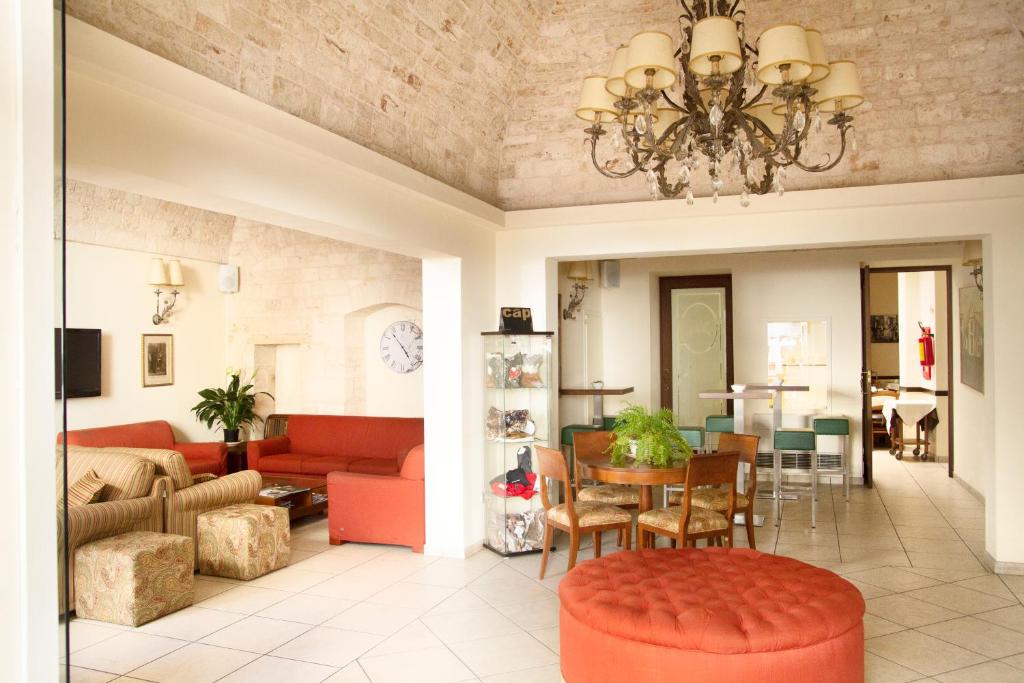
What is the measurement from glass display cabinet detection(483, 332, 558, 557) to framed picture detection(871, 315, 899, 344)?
355 inches

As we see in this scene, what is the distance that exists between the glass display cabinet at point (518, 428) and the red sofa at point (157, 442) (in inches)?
141

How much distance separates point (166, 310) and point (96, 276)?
3.04ft

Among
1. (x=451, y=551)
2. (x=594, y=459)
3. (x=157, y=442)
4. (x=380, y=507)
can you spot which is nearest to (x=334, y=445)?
(x=157, y=442)

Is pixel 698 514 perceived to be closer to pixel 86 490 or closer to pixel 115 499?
pixel 115 499

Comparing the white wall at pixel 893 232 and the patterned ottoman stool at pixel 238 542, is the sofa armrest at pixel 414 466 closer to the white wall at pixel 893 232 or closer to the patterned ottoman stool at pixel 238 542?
the patterned ottoman stool at pixel 238 542

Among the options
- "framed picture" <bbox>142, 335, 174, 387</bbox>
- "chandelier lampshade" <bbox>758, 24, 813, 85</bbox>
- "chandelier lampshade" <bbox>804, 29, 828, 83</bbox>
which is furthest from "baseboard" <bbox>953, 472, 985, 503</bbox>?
"framed picture" <bbox>142, 335, 174, 387</bbox>

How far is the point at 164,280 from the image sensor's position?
8.15m

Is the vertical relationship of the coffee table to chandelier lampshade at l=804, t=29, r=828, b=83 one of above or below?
below

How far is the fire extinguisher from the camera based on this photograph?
11703 millimetres

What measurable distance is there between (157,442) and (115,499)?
3317 millimetres

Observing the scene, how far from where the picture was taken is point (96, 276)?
25.0ft

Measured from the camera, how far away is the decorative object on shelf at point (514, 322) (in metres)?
5.80

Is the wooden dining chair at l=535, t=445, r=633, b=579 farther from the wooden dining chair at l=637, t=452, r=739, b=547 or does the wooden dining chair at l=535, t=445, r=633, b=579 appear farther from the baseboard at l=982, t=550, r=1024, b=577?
the baseboard at l=982, t=550, r=1024, b=577

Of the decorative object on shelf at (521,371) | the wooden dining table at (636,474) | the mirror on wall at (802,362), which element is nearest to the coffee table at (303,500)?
the decorative object on shelf at (521,371)
